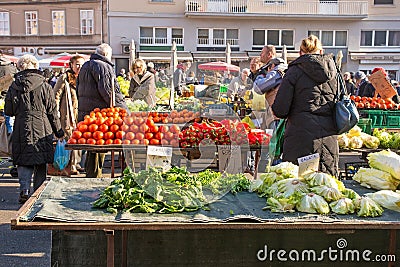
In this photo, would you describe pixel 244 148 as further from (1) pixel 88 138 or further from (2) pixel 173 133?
(1) pixel 88 138

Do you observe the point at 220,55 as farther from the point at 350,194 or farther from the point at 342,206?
the point at 342,206

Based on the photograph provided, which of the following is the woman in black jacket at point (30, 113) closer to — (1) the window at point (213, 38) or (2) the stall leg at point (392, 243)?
(2) the stall leg at point (392, 243)

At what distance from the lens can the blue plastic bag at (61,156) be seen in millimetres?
6477

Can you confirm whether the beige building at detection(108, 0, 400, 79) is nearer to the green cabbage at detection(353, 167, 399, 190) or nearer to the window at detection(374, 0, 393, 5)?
the window at detection(374, 0, 393, 5)

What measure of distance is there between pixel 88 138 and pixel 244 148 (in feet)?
9.00

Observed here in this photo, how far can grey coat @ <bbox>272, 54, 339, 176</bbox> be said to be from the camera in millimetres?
4055

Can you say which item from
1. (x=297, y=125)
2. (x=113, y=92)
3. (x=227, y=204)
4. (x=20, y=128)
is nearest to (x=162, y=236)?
(x=227, y=204)

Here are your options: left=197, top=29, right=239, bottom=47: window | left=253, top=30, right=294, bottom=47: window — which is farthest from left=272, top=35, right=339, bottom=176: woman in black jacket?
left=253, top=30, right=294, bottom=47: window

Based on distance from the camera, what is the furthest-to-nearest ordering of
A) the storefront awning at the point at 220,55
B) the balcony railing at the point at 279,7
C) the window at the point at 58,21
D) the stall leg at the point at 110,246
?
the window at the point at 58,21
the balcony railing at the point at 279,7
the storefront awning at the point at 220,55
the stall leg at the point at 110,246

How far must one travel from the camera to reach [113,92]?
6.51m

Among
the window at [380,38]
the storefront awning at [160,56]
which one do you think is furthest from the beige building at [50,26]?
the window at [380,38]

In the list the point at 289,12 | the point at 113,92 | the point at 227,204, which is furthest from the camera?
the point at 289,12

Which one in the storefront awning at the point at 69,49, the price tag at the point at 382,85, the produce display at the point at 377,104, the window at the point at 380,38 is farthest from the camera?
the window at the point at 380,38

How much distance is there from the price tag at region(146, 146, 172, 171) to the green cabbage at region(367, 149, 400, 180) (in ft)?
5.08
